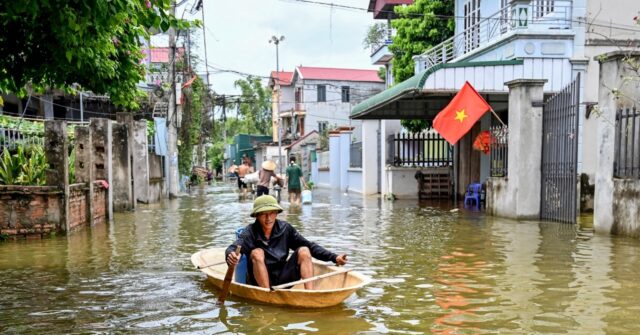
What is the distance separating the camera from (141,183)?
20.7 m

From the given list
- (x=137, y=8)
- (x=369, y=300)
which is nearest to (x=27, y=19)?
(x=137, y=8)

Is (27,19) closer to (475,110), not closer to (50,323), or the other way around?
(50,323)

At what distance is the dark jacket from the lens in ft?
21.3

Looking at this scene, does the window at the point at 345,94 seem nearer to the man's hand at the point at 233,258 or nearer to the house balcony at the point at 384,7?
the house balcony at the point at 384,7

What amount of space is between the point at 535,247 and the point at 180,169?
→ 2477 centimetres

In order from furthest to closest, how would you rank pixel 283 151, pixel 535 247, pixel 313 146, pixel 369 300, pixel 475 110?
pixel 283 151 → pixel 313 146 → pixel 475 110 → pixel 535 247 → pixel 369 300

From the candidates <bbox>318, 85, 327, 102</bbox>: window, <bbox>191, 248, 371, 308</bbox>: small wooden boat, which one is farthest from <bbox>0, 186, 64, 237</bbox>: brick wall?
<bbox>318, 85, 327, 102</bbox>: window

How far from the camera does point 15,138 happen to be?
1394cm

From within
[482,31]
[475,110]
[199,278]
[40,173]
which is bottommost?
[199,278]

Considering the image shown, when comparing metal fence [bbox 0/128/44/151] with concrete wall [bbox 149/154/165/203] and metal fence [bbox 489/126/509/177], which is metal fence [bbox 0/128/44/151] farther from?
metal fence [bbox 489/126/509/177]

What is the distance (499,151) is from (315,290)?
1055cm

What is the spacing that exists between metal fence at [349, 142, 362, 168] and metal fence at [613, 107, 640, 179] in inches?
656

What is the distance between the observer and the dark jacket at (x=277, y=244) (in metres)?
6.50

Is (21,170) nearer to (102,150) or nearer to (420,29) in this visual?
(102,150)
